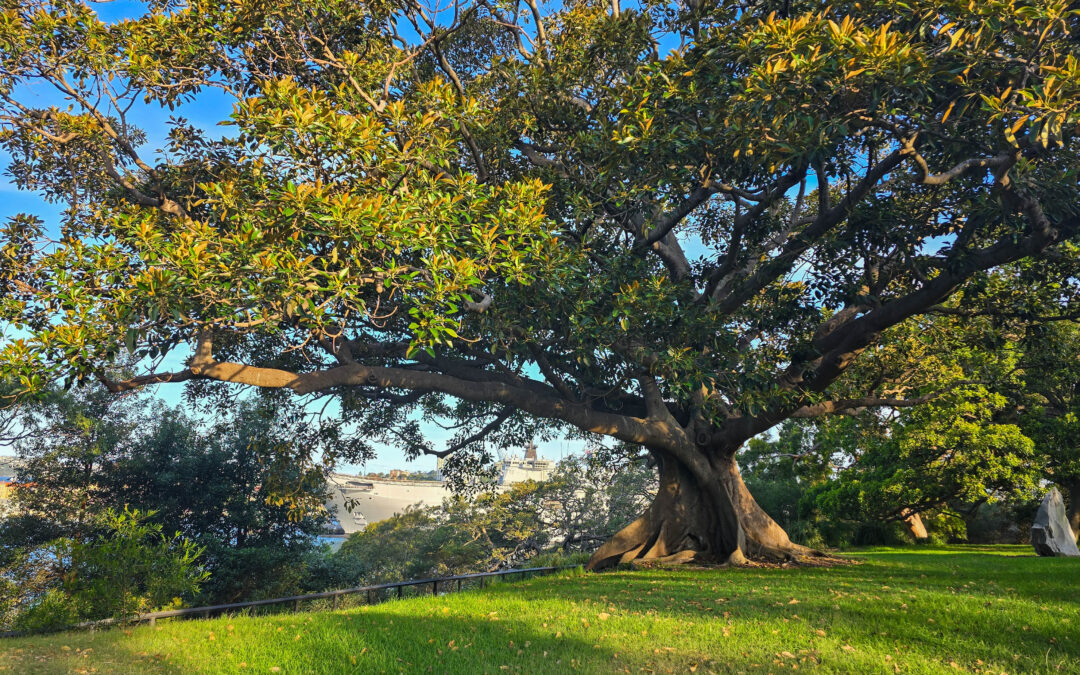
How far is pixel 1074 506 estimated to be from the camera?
21.9 metres

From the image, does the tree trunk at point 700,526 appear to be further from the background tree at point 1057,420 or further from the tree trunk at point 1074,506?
the tree trunk at point 1074,506

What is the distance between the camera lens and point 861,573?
1216cm

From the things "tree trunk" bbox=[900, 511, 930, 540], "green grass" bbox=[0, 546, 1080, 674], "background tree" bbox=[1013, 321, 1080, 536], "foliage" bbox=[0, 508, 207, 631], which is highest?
"background tree" bbox=[1013, 321, 1080, 536]

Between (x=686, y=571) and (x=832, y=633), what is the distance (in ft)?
21.5

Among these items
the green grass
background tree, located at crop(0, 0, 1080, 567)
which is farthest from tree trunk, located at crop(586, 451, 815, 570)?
the green grass

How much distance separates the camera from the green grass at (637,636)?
18.6 feet

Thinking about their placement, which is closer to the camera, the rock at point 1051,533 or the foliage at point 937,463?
the rock at point 1051,533

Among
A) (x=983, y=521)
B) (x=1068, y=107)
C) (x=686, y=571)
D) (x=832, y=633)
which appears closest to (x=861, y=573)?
(x=686, y=571)

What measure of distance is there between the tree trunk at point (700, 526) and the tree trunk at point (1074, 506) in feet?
46.5

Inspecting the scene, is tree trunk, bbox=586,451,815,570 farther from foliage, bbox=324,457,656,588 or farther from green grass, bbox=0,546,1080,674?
foliage, bbox=324,457,656,588

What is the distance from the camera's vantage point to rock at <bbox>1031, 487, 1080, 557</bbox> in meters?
16.6

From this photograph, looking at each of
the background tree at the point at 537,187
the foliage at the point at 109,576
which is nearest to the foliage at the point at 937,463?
the background tree at the point at 537,187

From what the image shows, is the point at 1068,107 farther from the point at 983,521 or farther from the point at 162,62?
the point at 983,521

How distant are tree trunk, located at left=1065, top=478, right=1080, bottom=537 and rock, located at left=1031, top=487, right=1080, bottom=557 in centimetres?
532
